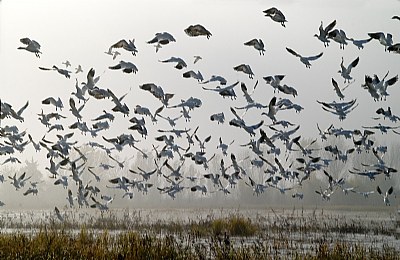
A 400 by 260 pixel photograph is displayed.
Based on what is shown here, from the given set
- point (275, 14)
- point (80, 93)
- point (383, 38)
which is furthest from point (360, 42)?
point (80, 93)

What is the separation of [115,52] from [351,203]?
2220 inches

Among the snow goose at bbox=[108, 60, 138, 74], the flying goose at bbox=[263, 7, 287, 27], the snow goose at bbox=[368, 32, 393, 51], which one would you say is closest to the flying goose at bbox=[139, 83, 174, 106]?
the snow goose at bbox=[108, 60, 138, 74]

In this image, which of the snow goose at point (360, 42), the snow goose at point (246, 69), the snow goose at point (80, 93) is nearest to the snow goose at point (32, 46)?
the snow goose at point (80, 93)

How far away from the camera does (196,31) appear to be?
13172 millimetres

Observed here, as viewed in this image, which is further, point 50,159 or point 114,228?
point 114,228

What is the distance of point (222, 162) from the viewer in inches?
776

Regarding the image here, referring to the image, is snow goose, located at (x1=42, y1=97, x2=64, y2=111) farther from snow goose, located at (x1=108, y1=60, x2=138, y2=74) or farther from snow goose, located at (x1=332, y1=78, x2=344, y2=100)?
snow goose, located at (x1=332, y1=78, x2=344, y2=100)

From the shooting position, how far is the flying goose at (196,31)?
13.0m

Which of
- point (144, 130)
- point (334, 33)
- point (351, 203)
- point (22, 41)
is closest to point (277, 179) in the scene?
point (144, 130)

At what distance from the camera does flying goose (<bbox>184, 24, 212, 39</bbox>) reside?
13032 mm

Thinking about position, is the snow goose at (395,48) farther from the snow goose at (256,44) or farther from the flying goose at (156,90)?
the flying goose at (156,90)

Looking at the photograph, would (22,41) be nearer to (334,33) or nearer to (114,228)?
(334,33)

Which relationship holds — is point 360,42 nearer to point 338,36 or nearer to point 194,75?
point 338,36

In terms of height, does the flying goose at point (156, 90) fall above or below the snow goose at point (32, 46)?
below
